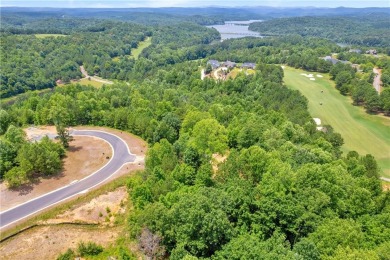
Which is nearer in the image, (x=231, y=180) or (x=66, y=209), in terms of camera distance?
(x=231, y=180)

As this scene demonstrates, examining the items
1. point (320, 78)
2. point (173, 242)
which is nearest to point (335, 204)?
point (173, 242)

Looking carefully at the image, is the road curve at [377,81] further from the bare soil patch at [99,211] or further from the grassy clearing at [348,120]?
the bare soil patch at [99,211]

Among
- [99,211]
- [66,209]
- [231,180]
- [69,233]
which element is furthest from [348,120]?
[69,233]

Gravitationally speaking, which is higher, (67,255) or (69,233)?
(67,255)

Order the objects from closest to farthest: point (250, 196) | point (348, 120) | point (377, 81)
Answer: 1. point (250, 196)
2. point (348, 120)
3. point (377, 81)

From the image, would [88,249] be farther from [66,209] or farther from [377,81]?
[377,81]

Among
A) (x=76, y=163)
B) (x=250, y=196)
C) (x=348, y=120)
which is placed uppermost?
(x=250, y=196)

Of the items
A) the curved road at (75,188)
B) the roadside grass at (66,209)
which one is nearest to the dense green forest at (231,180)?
the roadside grass at (66,209)

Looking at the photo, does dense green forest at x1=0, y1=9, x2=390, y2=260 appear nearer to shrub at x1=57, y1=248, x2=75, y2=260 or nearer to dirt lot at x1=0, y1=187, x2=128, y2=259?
dirt lot at x1=0, y1=187, x2=128, y2=259
